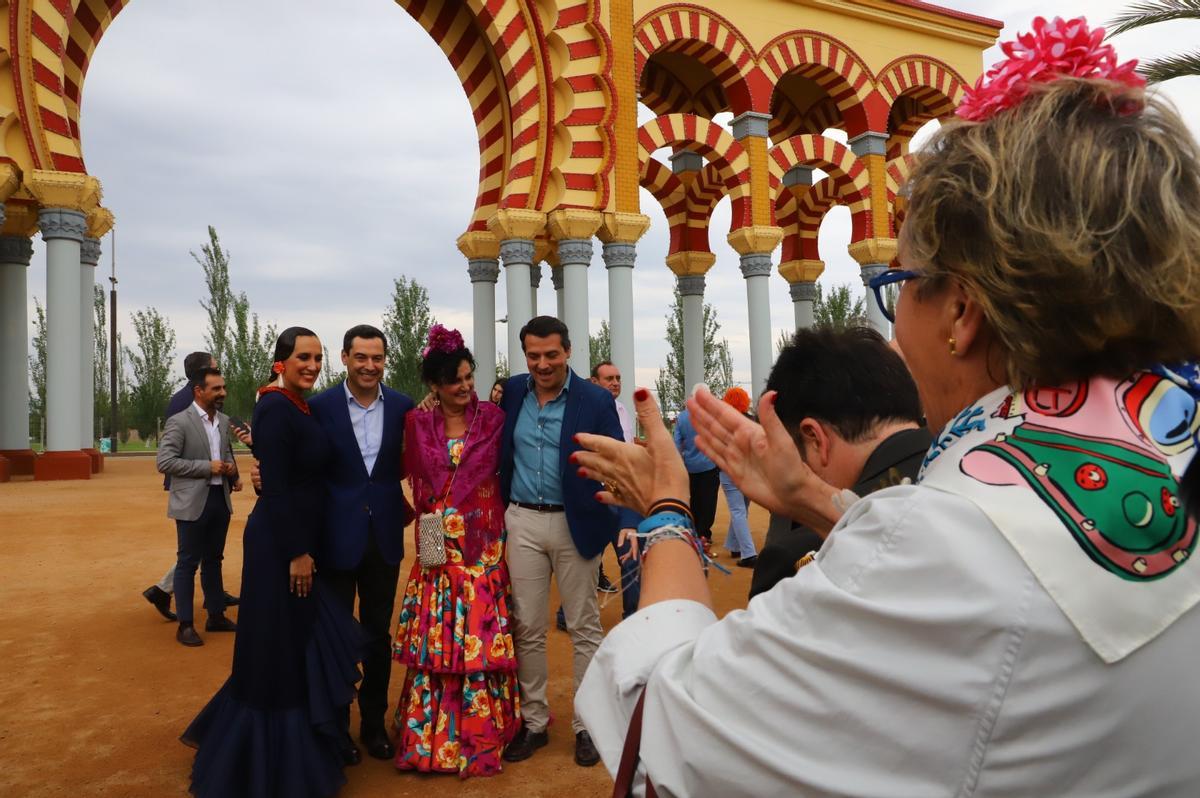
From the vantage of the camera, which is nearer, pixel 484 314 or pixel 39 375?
pixel 484 314

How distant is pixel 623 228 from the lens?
1202 centimetres

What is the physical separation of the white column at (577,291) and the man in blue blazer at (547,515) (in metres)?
7.77

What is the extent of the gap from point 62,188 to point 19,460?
5.32 metres

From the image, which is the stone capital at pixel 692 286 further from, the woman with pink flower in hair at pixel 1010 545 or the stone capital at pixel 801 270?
the woman with pink flower in hair at pixel 1010 545

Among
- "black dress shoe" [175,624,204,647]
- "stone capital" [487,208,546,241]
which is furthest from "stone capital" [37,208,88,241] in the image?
"black dress shoe" [175,624,204,647]

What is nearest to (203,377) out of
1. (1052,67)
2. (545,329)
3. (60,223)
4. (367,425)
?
(367,425)

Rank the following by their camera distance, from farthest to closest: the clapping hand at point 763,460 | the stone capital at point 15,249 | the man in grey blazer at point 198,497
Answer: the stone capital at point 15,249
the man in grey blazer at point 198,497
the clapping hand at point 763,460

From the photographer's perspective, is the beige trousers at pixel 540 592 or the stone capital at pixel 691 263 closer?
the beige trousers at pixel 540 592

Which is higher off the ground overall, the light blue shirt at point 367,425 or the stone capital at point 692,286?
the stone capital at point 692,286

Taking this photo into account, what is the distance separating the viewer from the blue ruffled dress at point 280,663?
118 inches

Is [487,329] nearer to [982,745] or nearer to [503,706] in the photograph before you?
[503,706]

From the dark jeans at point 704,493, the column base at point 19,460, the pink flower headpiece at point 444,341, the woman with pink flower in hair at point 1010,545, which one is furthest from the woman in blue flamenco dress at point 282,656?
the column base at point 19,460

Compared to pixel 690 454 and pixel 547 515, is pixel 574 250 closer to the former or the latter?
pixel 690 454

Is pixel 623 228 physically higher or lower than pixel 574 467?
higher
